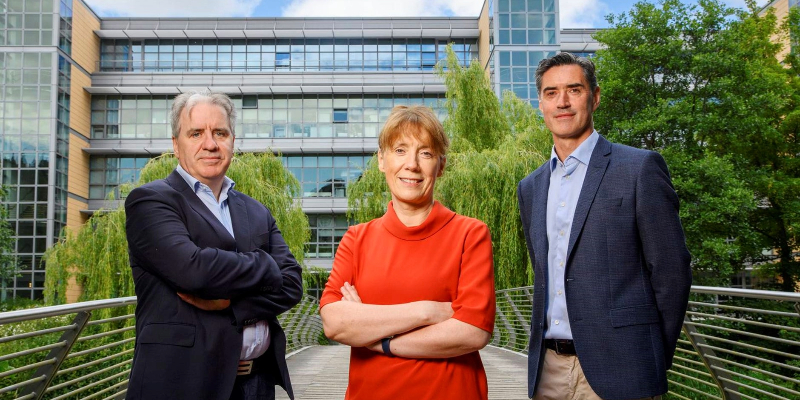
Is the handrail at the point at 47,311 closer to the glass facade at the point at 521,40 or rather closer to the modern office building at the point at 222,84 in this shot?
the modern office building at the point at 222,84

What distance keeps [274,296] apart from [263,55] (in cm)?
3524

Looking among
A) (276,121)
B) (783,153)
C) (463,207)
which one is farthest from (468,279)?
(276,121)

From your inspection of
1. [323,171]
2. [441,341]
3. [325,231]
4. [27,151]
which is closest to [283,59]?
[323,171]

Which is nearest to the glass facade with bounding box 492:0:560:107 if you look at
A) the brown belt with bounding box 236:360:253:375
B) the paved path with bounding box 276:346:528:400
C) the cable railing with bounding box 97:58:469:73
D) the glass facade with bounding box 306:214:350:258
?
the cable railing with bounding box 97:58:469:73

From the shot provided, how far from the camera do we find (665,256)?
2217mm

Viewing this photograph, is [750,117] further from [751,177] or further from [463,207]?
[463,207]

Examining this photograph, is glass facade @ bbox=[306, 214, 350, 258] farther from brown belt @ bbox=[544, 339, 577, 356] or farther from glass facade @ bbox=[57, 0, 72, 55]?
brown belt @ bbox=[544, 339, 577, 356]

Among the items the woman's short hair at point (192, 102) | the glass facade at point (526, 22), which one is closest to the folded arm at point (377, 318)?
the woman's short hair at point (192, 102)

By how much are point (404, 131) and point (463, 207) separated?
1050cm

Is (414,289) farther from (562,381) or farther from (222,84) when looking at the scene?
(222,84)

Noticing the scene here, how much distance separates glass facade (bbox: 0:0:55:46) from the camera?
31406 millimetres

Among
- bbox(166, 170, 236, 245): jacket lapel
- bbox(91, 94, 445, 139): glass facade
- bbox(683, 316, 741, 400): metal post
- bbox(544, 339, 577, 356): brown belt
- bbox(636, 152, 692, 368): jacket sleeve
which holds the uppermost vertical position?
bbox(91, 94, 445, 139): glass facade

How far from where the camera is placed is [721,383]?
168 inches

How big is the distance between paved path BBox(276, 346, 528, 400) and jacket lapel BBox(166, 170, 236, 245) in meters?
3.50
